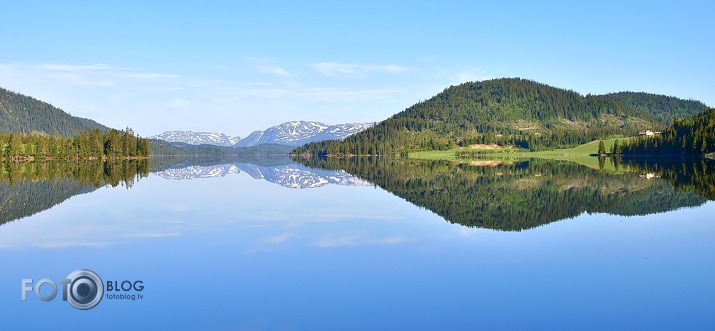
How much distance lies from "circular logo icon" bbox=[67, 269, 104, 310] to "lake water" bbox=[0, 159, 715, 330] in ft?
0.98

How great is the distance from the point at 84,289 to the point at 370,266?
8.17 m

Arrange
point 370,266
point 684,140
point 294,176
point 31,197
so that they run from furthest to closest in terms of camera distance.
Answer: point 684,140 < point 294,176 < point 31,197 < point 370,266

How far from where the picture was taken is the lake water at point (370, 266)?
1258cm

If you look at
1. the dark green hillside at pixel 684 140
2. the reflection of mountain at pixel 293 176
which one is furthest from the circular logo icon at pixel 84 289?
the dark green hillside at pixel 684 140

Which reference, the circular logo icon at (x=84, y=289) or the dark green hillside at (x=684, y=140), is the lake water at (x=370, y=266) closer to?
the circular logo icon at (x=84, y=289)

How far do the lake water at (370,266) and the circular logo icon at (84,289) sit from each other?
0.98 ft

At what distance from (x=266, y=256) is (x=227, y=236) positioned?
4.86m

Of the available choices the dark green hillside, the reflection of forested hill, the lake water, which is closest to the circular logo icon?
the lake water

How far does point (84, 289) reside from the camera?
14531 millimetres

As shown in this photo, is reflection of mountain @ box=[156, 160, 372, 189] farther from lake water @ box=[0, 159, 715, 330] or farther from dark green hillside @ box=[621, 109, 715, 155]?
dark green hillside @ box=[621, 109, 715, 155]

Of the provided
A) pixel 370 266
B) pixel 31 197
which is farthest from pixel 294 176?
pixel 370 266

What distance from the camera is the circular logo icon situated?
1366cm

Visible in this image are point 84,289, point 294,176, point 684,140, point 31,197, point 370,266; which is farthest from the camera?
point 684,140

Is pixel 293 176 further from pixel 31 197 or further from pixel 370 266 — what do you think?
pixel 370 266
